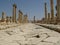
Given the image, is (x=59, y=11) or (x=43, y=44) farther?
(x=59, y=11)

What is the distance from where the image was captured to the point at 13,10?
1537 inches

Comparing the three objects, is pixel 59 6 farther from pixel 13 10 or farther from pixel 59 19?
pixel 13 10

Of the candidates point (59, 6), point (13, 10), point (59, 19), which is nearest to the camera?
point (59, 19)

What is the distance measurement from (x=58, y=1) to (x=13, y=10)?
19.8 m

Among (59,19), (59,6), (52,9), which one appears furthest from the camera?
(52,9)

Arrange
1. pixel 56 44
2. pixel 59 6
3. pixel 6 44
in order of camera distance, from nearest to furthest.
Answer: pixel 56 44, pixel 6 44, pixel 59 6

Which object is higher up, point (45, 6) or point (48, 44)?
point (45, 6)

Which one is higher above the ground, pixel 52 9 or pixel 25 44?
pixel 52 9

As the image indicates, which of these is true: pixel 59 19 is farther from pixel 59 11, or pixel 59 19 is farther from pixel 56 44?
pixel 56 44

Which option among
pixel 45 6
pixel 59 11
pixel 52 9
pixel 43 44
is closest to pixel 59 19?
pixel 59 11

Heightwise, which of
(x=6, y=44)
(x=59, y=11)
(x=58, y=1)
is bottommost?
(x=6, y=44)

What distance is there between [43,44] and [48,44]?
11 centimetres

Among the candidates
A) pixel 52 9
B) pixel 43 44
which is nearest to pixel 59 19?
pixel 52 9

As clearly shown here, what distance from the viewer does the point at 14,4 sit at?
133ft
